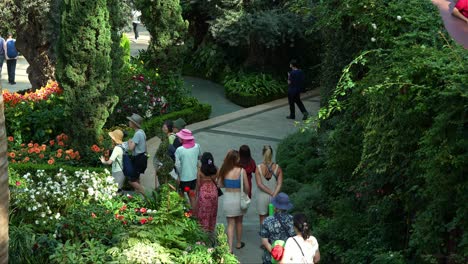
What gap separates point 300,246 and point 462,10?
5.06 meters

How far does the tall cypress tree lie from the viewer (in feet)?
49.4

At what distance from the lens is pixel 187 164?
1211 cm

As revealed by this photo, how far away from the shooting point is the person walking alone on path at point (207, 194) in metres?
11.2

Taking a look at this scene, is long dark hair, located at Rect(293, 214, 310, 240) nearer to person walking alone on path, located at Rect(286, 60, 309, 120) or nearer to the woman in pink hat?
the woman in pink hat

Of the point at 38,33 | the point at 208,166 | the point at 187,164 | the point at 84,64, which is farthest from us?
the point at 38,33

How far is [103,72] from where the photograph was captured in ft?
50.3

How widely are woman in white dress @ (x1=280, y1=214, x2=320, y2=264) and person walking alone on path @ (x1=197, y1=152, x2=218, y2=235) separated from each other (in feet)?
9.80

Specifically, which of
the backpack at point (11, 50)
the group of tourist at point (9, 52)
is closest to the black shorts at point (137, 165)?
the group of tourist at point (9, 52)

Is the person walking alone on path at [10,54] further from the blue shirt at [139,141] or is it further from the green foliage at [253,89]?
the blue shirt at [139,141]

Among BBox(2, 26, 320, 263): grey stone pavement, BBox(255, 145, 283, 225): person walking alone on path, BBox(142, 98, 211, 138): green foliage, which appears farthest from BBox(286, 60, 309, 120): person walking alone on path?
BBox(255, 145, 283, 225): person walking alone on path

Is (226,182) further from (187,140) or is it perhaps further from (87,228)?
(87,228)

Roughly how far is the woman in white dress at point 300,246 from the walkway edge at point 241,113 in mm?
10738

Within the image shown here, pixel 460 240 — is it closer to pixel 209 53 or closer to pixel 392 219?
pixel 392 219

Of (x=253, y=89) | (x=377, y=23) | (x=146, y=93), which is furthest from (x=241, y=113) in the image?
(x=377, y=23)
